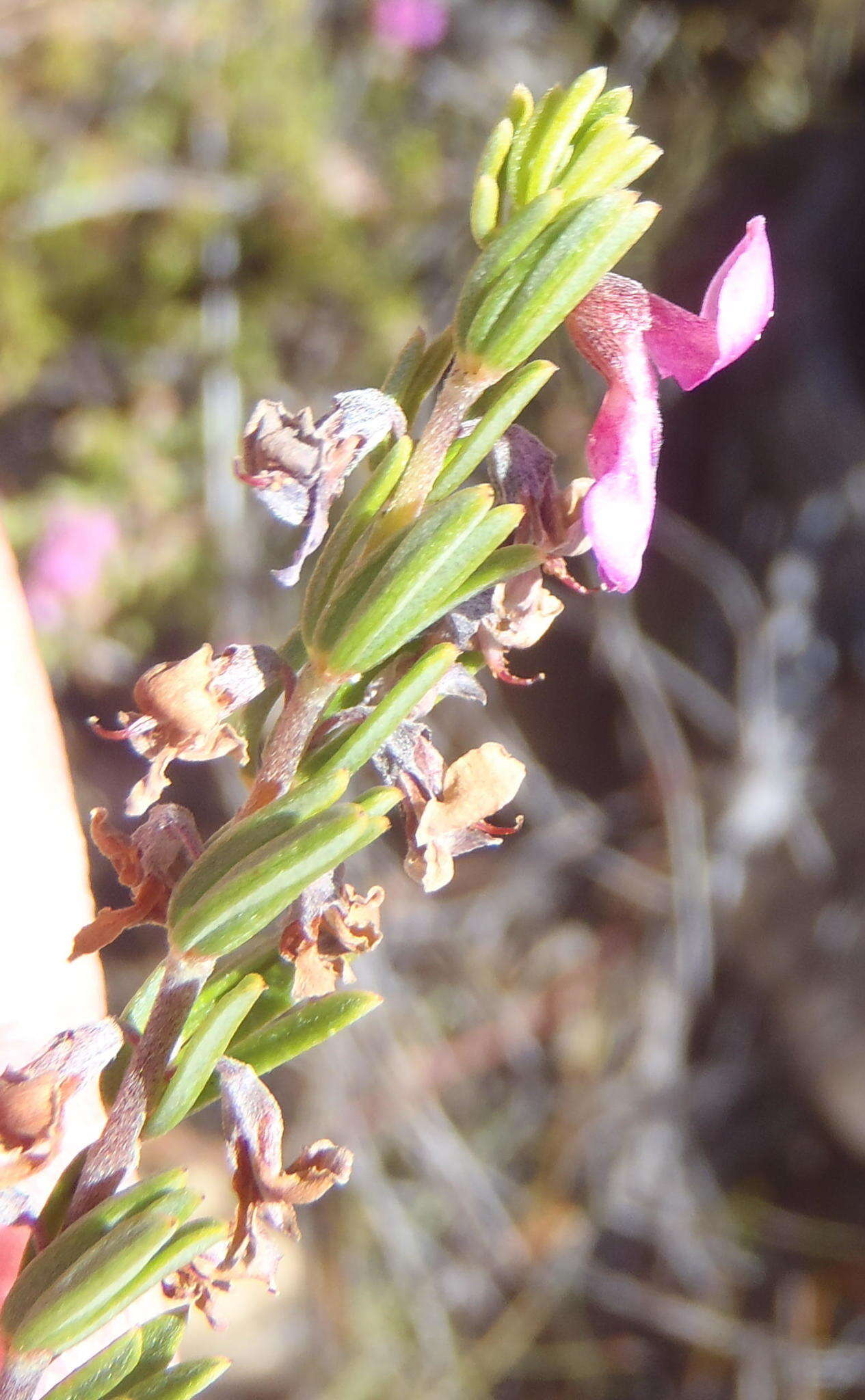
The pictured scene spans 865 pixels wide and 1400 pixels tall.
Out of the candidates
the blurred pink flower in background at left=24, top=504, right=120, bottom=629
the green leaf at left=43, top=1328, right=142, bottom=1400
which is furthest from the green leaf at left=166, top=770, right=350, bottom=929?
the blurred pink flower in background at left=24, top=504, right=120, bottom=629

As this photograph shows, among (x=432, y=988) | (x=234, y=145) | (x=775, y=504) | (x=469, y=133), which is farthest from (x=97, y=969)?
(x=469, y=133)

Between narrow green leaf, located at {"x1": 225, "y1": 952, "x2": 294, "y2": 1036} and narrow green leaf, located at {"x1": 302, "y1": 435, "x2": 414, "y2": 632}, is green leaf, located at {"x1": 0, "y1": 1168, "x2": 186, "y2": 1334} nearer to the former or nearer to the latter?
narrow green leaf, located at {"x1": 225, "y1": 952, "x2": 294, "y2": 1036}

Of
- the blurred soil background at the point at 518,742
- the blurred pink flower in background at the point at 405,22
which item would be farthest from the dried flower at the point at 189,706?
the blurred pink flower in background at the point at 405,22

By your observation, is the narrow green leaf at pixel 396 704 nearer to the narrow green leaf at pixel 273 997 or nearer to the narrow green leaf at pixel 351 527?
the narrow green leaf at pixel 351 527

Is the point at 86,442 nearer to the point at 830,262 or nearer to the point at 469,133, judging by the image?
the point at 469,133

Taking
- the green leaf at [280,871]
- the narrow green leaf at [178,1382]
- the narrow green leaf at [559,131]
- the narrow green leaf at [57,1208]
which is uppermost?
the narrow green leaf at [559,131]

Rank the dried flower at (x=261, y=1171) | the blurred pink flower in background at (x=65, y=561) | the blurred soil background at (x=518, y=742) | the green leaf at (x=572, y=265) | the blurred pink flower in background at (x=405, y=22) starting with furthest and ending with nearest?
the blurred pink flower in background at (x=405, y=22) → the blurred pink flower in background at (x=65, y=561) → the blurred soil background at (x=518, y=742) → the dried flower at (x=261, y=1171) → the green leaf at (x=572, y=265)
